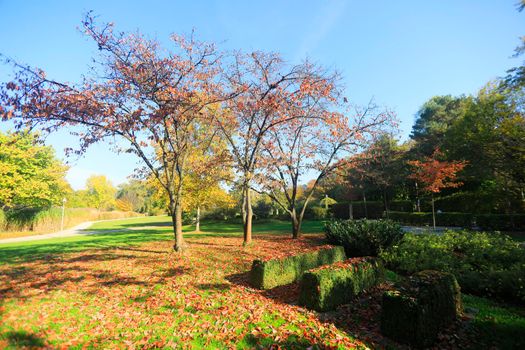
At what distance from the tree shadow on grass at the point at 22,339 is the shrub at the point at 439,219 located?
823 inches

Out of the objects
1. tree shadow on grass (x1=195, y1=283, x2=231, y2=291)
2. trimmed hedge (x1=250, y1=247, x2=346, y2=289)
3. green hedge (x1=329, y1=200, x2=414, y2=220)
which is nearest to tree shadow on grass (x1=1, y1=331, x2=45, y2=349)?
tree shadow on grass (x1=195, y1=283, x2=231, y2=291)

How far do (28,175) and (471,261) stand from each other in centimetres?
3380

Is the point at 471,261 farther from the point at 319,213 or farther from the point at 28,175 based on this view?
the point at 28,175

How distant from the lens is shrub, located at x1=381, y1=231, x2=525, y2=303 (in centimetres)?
616

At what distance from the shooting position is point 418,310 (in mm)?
4180

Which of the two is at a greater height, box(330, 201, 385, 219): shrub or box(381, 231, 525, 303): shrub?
box(330, 201, 385, 219): shrub

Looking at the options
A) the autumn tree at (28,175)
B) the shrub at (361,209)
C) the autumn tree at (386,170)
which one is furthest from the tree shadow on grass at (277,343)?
the shrub at (361,209)

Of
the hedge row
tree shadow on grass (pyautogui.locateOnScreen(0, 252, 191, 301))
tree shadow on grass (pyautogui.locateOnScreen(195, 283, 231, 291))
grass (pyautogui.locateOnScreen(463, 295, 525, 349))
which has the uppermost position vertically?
the hedge row

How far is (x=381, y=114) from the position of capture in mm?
14023

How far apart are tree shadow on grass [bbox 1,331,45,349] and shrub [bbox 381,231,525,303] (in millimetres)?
9311

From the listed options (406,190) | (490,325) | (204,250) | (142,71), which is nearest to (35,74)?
(142,71)

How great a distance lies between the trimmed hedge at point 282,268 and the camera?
22.4 feet

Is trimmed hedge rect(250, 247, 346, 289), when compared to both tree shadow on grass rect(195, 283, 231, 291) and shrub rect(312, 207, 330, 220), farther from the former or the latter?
shrub rect(312, 207, 330, 220)

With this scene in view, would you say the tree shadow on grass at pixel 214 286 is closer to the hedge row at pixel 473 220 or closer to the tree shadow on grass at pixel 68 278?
the tree shadow on grass at pixel 68 278
